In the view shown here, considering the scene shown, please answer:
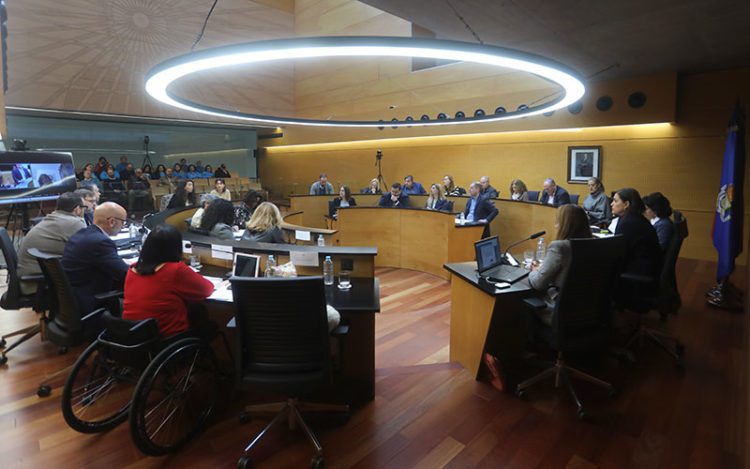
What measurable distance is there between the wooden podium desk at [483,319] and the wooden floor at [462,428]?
20cm

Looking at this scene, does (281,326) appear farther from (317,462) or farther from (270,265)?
(270,265)

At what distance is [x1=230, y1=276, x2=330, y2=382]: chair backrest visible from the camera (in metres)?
1.91

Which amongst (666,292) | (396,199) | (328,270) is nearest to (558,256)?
(666,292)

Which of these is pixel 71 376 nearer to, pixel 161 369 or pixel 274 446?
pixel 161 369

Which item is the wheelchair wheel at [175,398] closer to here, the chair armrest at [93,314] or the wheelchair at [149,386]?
the wheelchair at [149,386]

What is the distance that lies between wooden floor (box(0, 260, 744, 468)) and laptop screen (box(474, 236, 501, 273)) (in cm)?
79

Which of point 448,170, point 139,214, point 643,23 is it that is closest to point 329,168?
point 448,170

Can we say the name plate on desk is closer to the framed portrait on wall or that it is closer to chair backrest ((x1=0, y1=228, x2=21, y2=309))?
chair backrest ((x1=0, y1=228, x2=21, y2=309))

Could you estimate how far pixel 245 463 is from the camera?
2.01 metres

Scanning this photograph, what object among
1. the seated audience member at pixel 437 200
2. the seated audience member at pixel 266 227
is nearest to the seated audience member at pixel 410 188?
the seated audience member at pixel 437 200

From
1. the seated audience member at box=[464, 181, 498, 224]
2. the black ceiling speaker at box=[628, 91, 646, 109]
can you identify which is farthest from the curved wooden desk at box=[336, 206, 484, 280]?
the black ceiling speaker at box=[628, 91, 646, 109]

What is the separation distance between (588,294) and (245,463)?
2075 millimetres

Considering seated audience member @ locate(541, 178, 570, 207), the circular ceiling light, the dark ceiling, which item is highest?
the dark ceiling

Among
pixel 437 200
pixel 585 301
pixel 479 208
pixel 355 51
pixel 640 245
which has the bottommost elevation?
pixel 585 301
